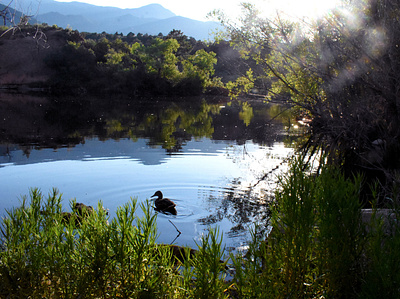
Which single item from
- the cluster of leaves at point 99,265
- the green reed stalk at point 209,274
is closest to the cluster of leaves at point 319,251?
the green reed stalk at point 209,274

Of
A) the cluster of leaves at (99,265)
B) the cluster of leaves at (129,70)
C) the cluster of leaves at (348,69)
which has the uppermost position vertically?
the cluster of leaves at (129,70)

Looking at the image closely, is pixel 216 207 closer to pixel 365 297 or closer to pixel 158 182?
pixel 158 182

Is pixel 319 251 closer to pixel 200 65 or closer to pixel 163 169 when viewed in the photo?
pixel 163 169

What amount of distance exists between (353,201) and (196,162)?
30.2 ft

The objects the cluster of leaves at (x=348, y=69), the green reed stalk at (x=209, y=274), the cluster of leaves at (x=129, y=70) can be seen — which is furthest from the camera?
the cluster of leaves at (x=129, y=70)

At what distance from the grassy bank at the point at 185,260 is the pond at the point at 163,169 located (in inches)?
18.6

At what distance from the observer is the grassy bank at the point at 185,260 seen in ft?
8.82

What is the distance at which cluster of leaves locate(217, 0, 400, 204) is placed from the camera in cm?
776

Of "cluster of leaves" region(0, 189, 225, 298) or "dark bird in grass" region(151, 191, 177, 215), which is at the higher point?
"cluster of leaves" region(0, 189, 225, 298)

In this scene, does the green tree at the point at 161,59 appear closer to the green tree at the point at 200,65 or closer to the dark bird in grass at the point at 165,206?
the green tree at the point at 200,65

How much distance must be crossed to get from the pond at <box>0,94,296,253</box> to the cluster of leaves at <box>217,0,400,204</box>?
92.8 inches

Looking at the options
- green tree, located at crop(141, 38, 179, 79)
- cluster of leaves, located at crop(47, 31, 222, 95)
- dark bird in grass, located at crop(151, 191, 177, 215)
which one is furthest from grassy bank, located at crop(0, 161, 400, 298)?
green tree, located at crop(141, 38, 179, 79)

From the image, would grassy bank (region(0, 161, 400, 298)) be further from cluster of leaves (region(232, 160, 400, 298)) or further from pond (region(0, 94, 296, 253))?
pond (region(0, 94, 296, 253))

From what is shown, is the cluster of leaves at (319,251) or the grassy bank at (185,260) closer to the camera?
the grassy bank at (185,260)
